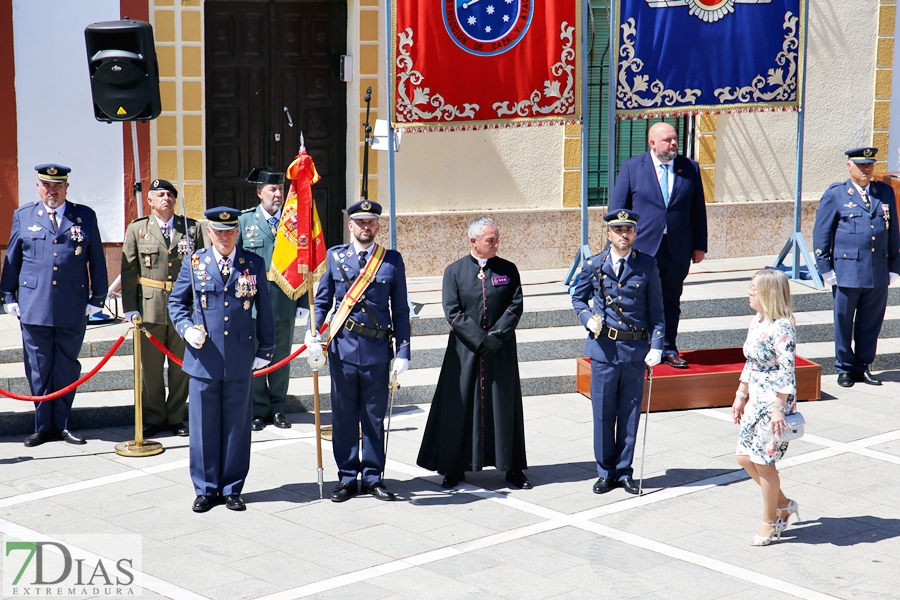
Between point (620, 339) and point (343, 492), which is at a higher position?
point (620, 339)

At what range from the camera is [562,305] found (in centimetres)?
1148

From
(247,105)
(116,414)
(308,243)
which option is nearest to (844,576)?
(308,243)

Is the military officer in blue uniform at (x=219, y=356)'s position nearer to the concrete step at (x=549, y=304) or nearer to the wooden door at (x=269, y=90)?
the concrete step at (x=549, y=304)

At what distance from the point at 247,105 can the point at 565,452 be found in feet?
18.0

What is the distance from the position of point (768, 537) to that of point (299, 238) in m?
3.56

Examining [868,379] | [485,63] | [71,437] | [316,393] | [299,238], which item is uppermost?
[485,63]

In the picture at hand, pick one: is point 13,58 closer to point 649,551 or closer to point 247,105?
point 247,105

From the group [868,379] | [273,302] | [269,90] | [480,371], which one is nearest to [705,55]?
[868,379]

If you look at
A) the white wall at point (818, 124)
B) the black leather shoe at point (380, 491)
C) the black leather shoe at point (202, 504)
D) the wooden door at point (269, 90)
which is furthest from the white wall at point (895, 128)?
the black leather shoe at point (202, 504)

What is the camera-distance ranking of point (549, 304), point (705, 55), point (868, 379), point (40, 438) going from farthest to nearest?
point (705, 55) < point (549, 304) < point (868, 379) < point (40, 438)

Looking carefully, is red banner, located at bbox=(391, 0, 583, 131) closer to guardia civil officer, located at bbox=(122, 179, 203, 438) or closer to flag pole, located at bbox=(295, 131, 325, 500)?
guardia civil officer, located at bbox=(122, 179, 203, 438)

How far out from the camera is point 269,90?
12359 mm

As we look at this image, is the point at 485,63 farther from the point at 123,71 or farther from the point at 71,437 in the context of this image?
the point at 71,437

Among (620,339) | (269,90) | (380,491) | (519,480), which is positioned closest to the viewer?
(380,491)
